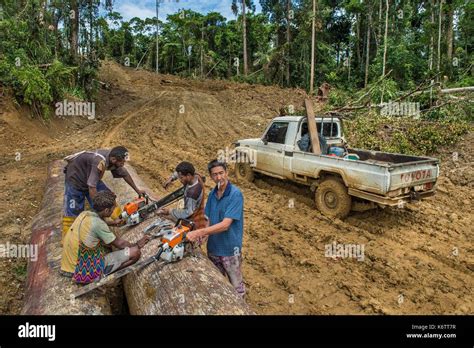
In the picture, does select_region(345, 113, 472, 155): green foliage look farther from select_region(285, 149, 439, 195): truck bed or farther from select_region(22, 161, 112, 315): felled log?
select_region(22, 161, 112, 315): felled log

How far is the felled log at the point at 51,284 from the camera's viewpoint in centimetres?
311

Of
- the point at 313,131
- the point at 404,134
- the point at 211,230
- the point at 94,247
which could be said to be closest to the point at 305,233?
the point at 313,131

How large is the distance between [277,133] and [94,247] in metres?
5.18

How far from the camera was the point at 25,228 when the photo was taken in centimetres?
583

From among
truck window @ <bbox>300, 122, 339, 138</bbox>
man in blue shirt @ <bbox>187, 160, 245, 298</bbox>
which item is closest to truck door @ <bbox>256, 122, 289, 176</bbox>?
truck window @ <bbox>300, 122, 339, 138</bbox>

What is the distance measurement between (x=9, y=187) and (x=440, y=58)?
914 inches

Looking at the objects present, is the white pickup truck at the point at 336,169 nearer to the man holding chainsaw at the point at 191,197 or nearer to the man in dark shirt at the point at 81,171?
the man holding chainsaw at the point at 191,197

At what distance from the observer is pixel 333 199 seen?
6426mm

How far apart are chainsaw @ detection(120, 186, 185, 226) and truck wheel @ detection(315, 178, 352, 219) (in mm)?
3205

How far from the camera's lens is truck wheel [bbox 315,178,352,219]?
6.20m

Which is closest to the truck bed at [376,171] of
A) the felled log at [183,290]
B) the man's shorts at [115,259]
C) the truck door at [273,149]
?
the truck door at [273,149]

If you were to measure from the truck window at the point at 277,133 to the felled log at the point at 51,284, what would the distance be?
453 centimetres
